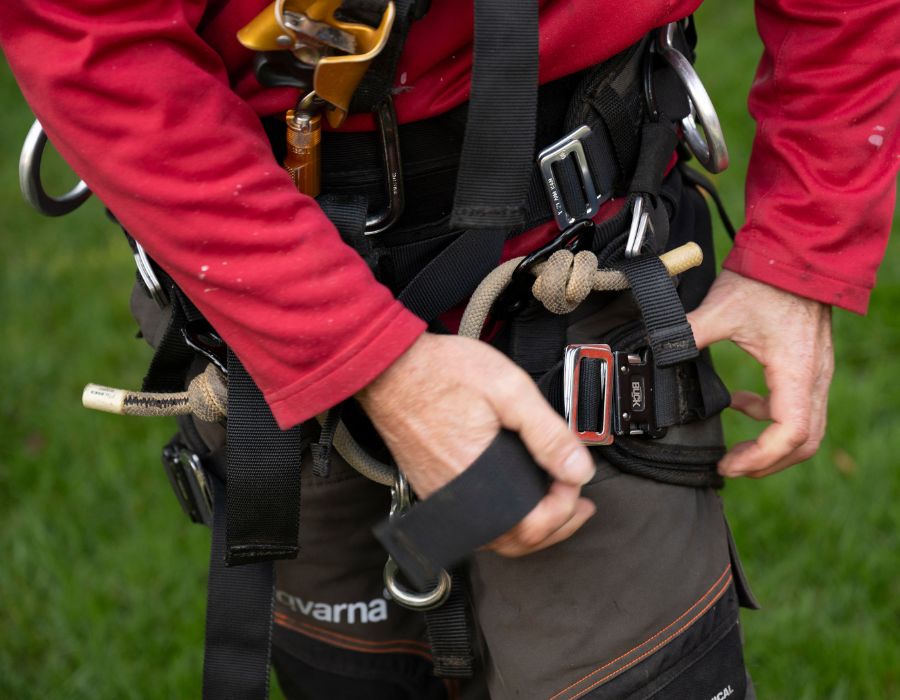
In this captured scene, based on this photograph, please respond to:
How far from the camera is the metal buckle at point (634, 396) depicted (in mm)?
1342

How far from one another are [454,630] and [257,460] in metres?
0.40

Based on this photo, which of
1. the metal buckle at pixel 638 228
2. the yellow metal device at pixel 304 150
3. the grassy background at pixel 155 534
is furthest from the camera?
the grassy background at pixel 155 534

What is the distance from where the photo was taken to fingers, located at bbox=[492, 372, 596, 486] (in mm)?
1118

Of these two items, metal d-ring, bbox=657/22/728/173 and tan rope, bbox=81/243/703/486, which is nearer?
tan rope, bbox=81/243/703/486

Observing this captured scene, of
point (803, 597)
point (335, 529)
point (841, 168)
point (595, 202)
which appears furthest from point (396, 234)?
point (803, 597)

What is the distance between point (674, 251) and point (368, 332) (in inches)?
19.0

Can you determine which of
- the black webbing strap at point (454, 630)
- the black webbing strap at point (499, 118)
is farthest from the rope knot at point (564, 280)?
the black webbing strap at point (454, 630)

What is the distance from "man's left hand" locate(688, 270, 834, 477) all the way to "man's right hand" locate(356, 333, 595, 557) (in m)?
0.37

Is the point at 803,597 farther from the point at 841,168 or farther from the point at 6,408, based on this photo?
the point at 6,408

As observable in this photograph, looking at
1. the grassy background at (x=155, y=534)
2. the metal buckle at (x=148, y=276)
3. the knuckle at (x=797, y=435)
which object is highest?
the metal buckle at (x=148, y=276)

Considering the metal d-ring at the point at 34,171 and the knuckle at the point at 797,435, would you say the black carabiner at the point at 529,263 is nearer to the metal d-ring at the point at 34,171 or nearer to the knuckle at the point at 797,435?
the knuckle at the point at 797,435

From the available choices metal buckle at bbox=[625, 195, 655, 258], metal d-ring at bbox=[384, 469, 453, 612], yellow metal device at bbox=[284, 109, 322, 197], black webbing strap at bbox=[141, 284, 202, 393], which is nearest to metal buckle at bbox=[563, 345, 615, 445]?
metal buckle at bbox=[625, 195, 655, 258]

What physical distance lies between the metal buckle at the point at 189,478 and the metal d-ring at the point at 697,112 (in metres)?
0.87

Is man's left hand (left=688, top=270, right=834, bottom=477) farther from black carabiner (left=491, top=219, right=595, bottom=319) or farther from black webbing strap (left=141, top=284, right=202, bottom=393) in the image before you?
black webbing strap (left=141, top=284, right=202, bottom=393)
